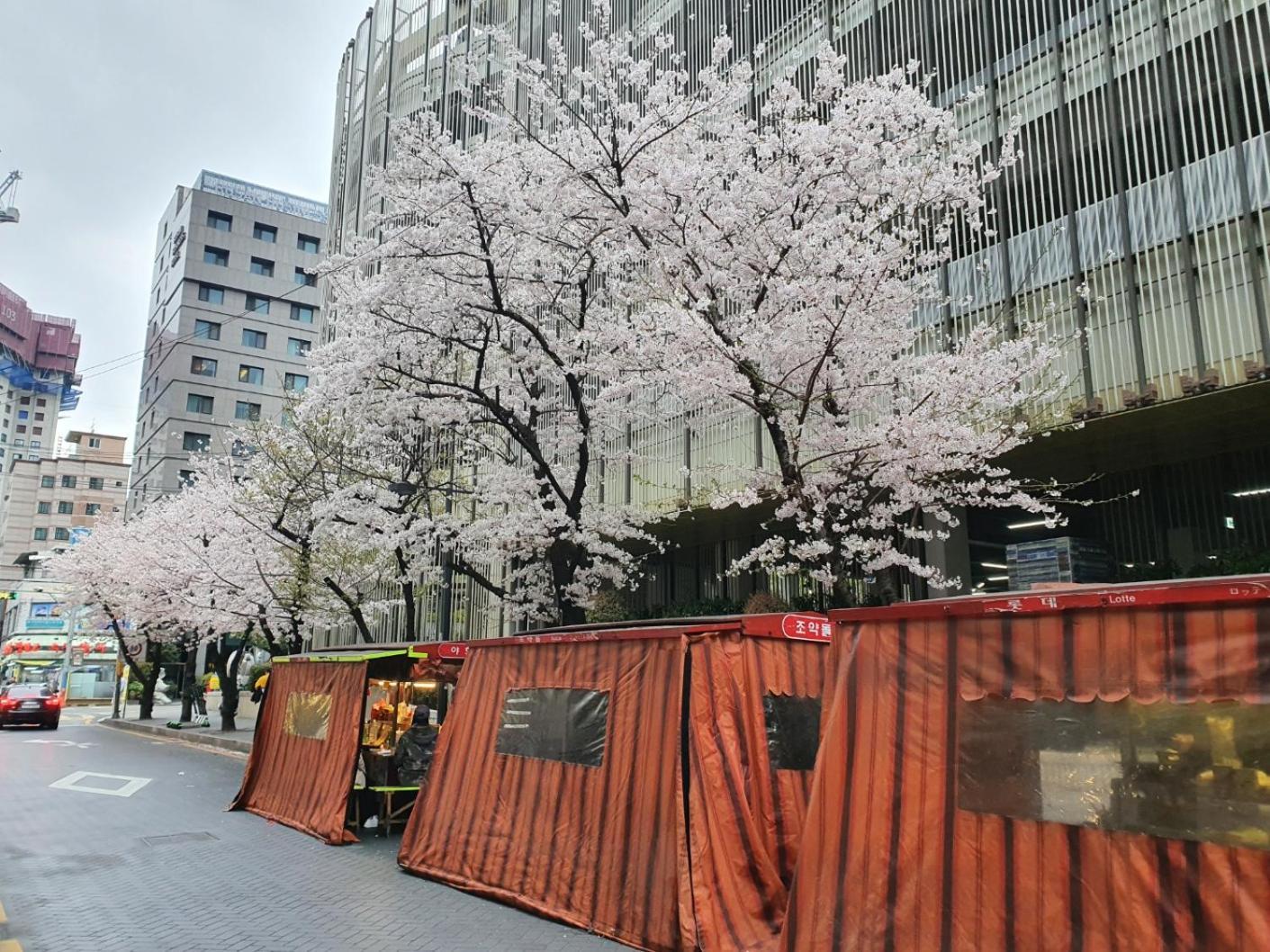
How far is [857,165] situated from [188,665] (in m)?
30.8

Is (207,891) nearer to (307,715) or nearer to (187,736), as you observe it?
(307,715)

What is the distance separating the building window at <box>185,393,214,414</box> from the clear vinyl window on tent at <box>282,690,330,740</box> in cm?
6509

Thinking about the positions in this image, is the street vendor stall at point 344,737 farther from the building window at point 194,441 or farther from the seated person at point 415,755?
the building window at point 194,441

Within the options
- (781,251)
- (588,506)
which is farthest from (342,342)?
(781,251)

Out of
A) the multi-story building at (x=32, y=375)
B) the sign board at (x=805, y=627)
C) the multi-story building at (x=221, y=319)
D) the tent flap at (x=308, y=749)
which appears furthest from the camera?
the multi-story building at (x=32, y=375)

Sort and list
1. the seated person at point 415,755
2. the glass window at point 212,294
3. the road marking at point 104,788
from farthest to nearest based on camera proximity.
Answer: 1. the glass window at point 212,294
2. the road marking at point 104,788
3. the seated person at point 415,755

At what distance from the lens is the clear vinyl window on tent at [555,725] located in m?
8.20

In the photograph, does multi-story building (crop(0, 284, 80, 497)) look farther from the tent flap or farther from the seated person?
the seated person

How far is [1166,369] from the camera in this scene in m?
11.8

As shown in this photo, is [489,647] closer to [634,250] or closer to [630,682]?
[630,682]

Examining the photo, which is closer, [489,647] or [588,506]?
[489,647]

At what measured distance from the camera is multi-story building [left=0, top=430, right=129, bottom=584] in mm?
99125

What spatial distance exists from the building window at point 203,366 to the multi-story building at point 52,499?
35.6 meters

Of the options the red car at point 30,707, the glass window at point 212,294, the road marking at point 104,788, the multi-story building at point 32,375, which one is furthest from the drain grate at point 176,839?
the multi-story building at point 32,375
